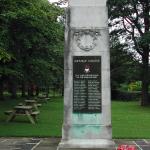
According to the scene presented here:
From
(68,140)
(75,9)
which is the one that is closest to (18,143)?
(68,140)

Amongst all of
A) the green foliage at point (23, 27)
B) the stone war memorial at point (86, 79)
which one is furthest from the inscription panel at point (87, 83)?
the green foliage at point (23, 27)

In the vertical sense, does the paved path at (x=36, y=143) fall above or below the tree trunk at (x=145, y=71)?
below

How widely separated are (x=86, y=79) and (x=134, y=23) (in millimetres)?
34856

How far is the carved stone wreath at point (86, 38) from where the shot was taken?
13984 millimetres

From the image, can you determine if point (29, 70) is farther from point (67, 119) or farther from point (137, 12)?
point (67, 119)

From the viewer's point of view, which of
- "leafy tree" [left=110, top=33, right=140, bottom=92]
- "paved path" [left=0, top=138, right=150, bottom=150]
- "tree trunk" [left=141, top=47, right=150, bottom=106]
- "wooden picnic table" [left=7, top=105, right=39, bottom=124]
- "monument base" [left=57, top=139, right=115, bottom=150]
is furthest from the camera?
"leafy tree" [left=110, top=33, right=140, bottom=92]

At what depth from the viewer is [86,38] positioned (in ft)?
46.0

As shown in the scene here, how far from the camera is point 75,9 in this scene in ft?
46.0

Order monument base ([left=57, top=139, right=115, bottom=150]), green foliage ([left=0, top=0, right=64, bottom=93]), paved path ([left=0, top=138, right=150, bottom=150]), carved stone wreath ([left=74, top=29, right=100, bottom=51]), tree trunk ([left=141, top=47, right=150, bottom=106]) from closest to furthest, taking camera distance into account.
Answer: monument base ([left=57, top=139, right=115, bottom=150])
carved stone wreath ([left=74, top=29, right=100, bottom=51])
paved path ([left=0, top=138, right=150, bottom=150])
green foliage ([left=0, top=0, right=64, bottom=93])
tree trunk ([left=141, top=47, right=150, bottom=106])

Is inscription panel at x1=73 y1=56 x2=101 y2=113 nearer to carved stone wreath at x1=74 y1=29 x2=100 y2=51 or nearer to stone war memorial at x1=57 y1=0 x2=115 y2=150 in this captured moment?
stone war memorial at x1=57 y1=0 x2=115 y2=150

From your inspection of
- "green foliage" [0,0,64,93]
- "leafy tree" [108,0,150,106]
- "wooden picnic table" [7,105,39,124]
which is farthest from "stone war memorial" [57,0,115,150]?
"leafy tree" [108,0,150,106]

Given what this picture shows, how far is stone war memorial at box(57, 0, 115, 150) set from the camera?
45.4 feet

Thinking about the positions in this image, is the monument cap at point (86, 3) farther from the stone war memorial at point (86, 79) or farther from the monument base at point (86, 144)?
the monument base at point (86, 144)

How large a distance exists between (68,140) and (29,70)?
981 inches
